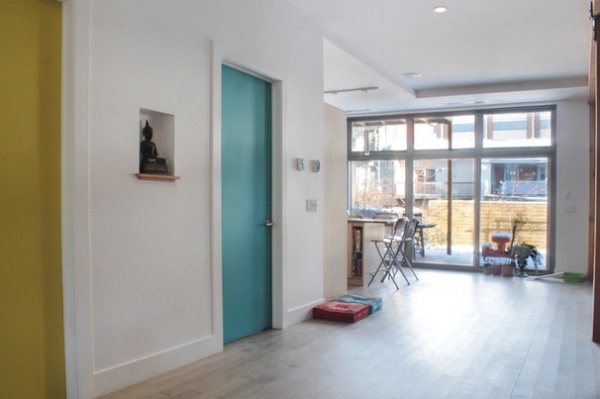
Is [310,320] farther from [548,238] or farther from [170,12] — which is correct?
[548,238]

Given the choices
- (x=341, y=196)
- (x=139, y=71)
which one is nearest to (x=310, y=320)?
(x=341, y=196)

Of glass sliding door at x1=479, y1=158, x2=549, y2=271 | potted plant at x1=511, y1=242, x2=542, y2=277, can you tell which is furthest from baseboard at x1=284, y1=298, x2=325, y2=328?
glass sliding door at x1=479, y1=158, x2=549, y2=271

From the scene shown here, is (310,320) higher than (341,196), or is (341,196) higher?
(341,196)

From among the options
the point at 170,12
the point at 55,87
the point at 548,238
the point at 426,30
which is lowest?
the point at 548,238

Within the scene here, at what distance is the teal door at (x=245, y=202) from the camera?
4.02m

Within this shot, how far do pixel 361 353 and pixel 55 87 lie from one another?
8.95ft

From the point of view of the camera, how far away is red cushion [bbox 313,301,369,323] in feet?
15.6

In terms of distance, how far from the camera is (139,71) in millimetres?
3158

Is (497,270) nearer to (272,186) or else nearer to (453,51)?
(453,51)

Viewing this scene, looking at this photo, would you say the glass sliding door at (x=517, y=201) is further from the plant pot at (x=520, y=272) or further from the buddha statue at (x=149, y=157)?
the buddha statue at (x=149, y=157)

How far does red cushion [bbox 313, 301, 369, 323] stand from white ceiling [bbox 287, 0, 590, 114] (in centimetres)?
278

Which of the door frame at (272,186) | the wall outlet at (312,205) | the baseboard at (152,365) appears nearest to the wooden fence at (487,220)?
the wall outlet at (312,205)

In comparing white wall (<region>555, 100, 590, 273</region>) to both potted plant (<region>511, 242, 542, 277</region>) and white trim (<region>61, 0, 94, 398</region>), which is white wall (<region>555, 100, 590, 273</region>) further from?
white trim (<region>61, 0, 94, 398</region>)

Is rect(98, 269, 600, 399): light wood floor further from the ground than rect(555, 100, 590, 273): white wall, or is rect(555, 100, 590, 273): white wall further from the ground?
rect(555, 100, 590, 273): white wall
